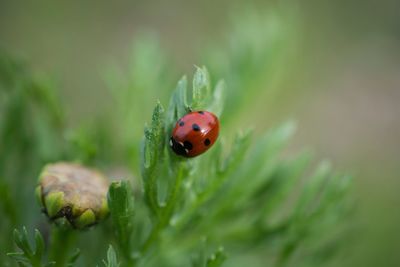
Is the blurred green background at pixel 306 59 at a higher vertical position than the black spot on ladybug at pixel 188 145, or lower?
higher

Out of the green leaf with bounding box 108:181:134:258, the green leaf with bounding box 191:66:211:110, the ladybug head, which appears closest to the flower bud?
the green leaf with bounding box 108:181:134:258

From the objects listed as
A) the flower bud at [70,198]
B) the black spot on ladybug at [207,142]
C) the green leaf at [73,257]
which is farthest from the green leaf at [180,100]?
the green leaf at [73,257]

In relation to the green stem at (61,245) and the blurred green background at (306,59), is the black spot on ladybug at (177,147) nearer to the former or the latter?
the green stem at (61,245)

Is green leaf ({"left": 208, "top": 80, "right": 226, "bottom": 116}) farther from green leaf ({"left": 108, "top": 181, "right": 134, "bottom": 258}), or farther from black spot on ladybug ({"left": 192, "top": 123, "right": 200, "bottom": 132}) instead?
green leaf ({"left": 108, "top": 181, "right": 134, "bottom": 258})

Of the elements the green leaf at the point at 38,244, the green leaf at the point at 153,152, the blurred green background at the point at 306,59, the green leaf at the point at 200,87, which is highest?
the blurred green background at the point at 306,59

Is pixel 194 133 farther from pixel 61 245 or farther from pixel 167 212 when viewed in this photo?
pixel 61 245

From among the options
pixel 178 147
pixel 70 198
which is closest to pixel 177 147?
pixel 178 147
